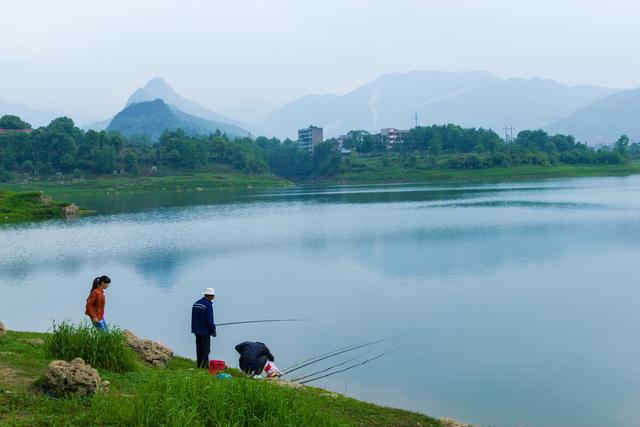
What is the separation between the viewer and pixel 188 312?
23.9 meters

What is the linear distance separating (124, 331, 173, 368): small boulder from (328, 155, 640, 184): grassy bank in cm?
12951

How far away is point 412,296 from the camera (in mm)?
25328

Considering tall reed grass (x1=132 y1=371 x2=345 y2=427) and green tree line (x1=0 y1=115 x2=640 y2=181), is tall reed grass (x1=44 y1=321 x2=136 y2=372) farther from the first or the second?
green tree line (x1=0 y1=115 x2=640 y2=181)

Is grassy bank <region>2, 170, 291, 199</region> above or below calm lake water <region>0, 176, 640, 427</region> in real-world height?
above

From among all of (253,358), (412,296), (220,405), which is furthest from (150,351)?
(412,296)

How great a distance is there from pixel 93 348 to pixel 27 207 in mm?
65539

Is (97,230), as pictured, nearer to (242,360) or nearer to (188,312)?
(188,312)

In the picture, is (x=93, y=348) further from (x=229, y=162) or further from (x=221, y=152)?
(x=221, y=152)

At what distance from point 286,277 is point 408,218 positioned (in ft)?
93.0

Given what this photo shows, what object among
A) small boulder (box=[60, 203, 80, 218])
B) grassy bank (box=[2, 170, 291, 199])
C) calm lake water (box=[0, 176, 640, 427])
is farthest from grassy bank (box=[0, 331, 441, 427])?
grassy bank (box=[2, 170, 291, 199])

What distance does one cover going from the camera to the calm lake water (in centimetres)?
1483

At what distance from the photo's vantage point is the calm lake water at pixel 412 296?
14.8 m

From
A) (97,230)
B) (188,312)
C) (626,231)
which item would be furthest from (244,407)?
(97,230)

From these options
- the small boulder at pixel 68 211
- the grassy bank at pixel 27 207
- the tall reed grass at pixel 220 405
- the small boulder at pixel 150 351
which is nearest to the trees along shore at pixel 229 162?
the grassy bank at pixel 27 207
